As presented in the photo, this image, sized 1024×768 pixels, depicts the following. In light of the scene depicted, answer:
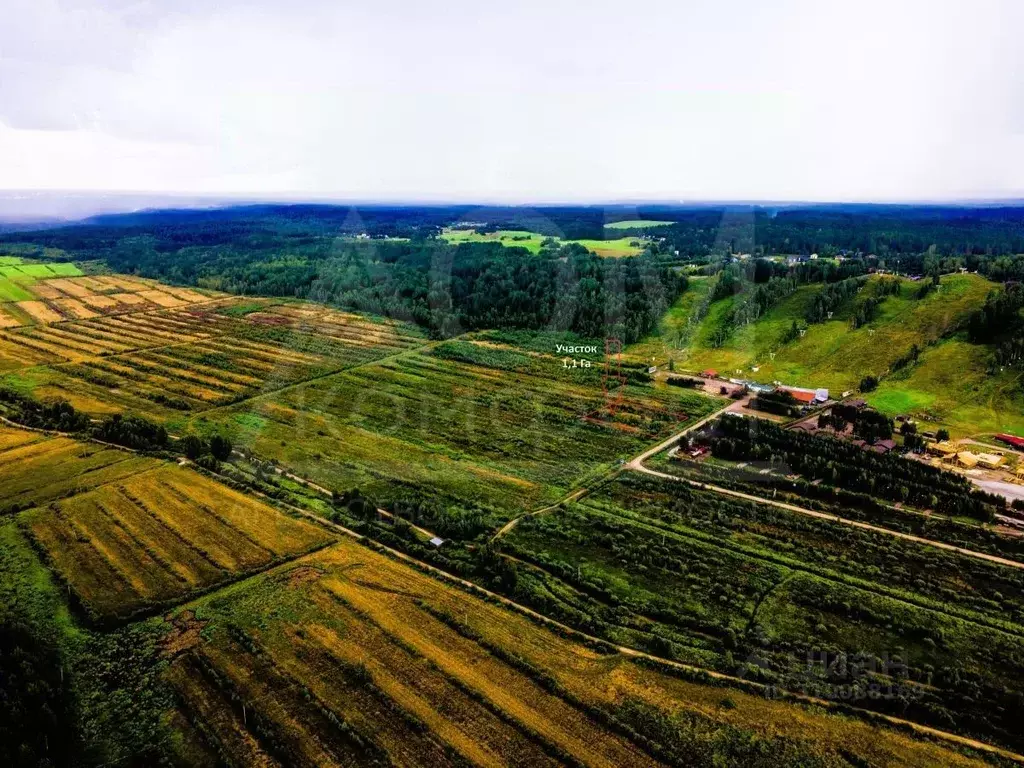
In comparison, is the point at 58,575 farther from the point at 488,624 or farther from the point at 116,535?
the point at 488,624

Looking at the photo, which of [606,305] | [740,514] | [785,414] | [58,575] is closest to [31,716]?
[58,575]

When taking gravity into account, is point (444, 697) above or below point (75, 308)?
below

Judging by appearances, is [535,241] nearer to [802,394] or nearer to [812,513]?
[802,394]

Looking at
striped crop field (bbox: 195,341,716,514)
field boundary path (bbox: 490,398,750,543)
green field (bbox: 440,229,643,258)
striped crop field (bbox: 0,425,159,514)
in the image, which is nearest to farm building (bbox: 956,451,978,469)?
field boundary path (bbox: 490,398,750,543)

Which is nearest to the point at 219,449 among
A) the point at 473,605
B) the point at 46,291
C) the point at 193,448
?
the point at 193,448

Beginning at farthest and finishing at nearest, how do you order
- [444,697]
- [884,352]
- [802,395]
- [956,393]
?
[884,352] < [802,395] < [956,393] < [444,697]

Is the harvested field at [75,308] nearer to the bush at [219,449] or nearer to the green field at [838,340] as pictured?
the bush at [219,449]

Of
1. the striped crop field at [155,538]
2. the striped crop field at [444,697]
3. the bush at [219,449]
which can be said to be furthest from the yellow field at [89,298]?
the striped crop field at [444,697]
